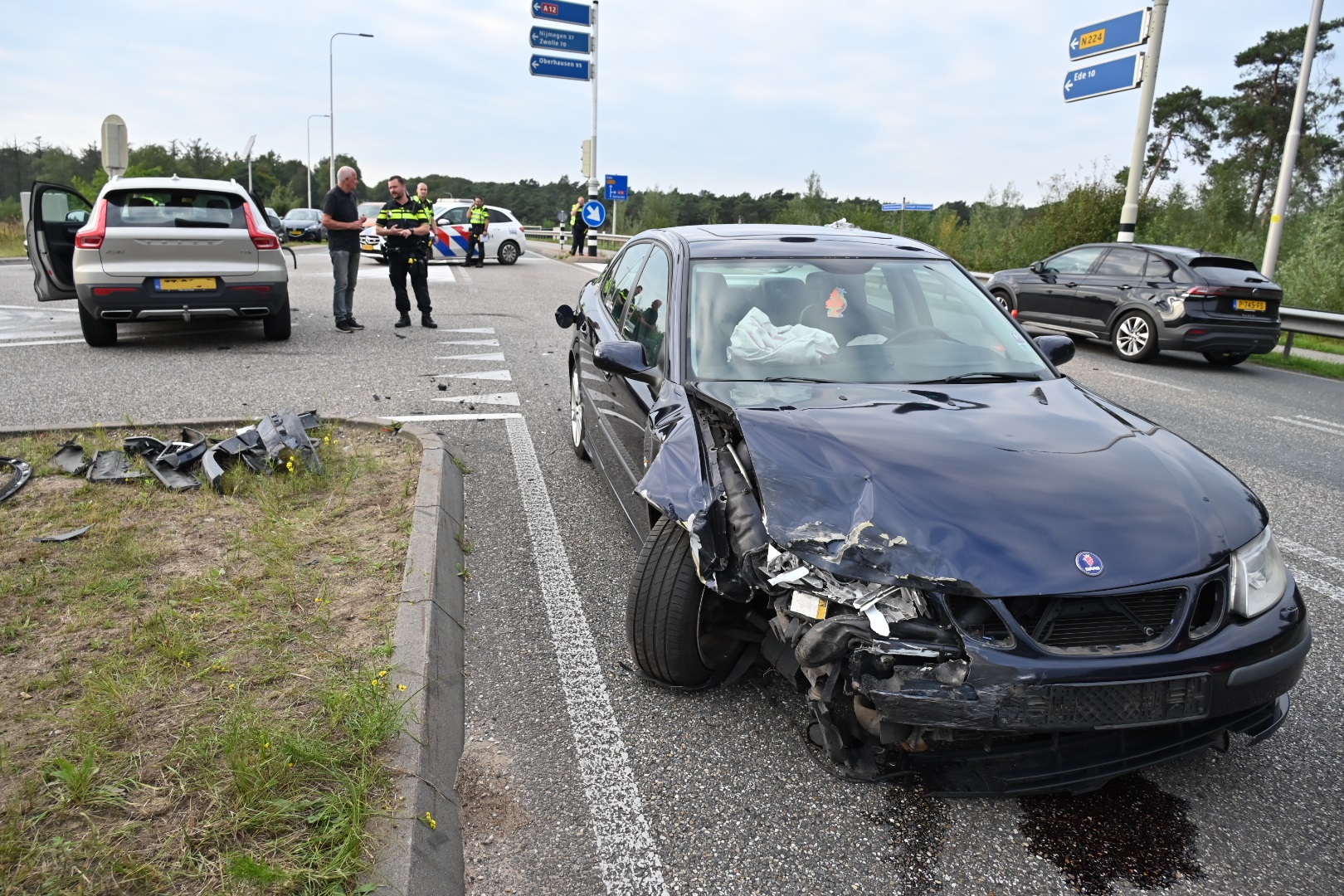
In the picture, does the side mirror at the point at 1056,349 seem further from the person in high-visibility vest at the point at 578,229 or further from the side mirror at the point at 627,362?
the person in high-visibility vest at the point at 578,229

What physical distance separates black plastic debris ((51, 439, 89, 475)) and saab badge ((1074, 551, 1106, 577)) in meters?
5.13

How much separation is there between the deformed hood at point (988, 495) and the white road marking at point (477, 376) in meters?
6.03

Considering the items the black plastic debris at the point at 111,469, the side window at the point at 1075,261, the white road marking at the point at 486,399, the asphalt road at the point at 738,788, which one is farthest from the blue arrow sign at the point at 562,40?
the black plastic debris at the point at 111,469

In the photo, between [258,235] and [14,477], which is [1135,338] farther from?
[14,477]

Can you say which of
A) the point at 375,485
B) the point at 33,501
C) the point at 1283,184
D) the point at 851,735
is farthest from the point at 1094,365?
the point at 33,501

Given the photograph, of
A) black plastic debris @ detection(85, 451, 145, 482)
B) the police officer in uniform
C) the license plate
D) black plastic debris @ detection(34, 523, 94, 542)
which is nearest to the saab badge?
black plastic debris @ detection(34, 523, 94, 542)

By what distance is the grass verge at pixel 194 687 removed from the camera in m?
2.21

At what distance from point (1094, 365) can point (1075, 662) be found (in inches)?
411

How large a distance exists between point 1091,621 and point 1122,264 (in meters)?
11.7

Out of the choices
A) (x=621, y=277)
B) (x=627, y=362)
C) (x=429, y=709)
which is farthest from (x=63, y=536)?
(x=621, y=277)

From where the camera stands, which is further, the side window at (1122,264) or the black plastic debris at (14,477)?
the side window at (1122,264)

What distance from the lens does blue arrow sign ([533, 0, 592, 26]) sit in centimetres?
2842

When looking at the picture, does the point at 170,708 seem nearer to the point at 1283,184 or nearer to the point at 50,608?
the point at 50,608

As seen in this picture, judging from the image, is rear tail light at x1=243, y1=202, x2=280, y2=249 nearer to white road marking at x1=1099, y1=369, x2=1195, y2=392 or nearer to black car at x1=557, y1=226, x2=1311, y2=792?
black car at x1=557, y1=226, x2=1311, y2=792
